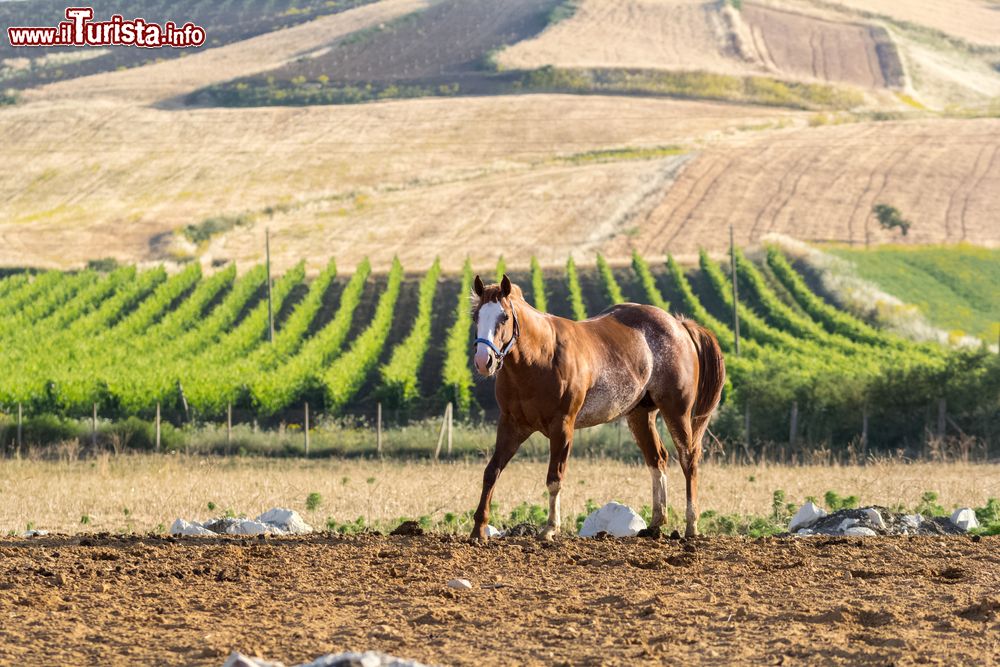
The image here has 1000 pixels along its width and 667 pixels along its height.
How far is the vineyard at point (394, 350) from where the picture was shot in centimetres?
→ 2742

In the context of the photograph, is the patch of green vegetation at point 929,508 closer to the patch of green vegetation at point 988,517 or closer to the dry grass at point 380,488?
the dry grass at point 380,488

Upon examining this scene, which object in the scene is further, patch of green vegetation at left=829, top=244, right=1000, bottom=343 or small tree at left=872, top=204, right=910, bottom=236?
small tree at left=872, top=204, right=910, bottom=236

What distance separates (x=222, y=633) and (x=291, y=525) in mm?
5070

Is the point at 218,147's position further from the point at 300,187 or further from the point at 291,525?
the point at 291,525

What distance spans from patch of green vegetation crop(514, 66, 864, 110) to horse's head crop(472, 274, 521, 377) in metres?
83.5

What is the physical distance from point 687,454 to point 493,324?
297 cm

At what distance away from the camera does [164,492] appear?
17.9 meters

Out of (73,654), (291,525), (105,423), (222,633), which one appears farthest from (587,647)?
(105,423)

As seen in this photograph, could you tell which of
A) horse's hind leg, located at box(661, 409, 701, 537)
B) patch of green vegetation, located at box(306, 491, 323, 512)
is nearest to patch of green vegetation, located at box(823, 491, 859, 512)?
horse's hind leg, located at box(661, 409, 701, 537)

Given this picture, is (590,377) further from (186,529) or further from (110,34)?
(110,34)

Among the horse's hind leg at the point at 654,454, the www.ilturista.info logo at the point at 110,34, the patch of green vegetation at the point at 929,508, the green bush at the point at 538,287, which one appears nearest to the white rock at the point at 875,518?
the patch of green vegetation at the point at 929,508

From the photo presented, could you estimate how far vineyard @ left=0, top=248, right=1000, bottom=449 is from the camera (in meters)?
27.4

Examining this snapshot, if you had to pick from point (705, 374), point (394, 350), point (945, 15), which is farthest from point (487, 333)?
point (945, 15)

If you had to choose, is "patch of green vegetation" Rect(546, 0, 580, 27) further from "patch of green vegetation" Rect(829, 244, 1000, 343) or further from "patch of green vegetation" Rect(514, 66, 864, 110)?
"patch of green vegetation" Rect(829, 244, 1000, 343)
